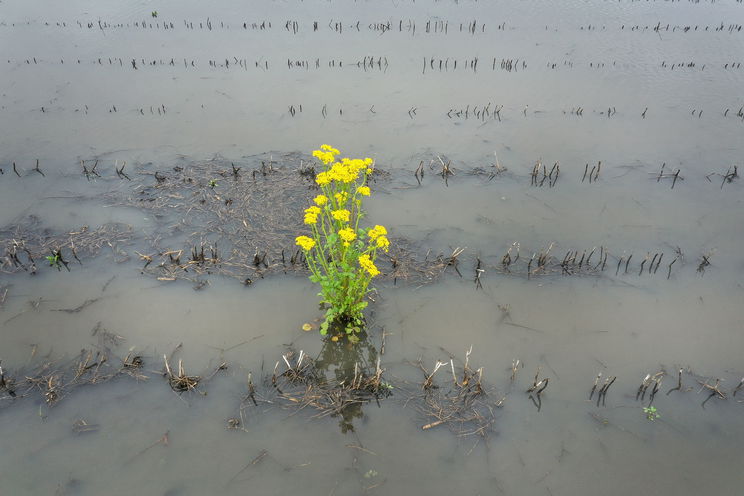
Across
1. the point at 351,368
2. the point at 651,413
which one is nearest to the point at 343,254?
the point at 351,368

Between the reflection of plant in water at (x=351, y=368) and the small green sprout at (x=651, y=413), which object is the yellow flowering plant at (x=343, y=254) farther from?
the small green sprout at (x=651, y=413)

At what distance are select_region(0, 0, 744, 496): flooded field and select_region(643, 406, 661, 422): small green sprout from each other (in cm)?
1

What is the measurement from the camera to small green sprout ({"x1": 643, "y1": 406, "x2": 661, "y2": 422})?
12.4 ft

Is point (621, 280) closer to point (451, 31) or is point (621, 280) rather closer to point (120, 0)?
point (451, 31)

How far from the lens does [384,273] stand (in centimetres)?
486

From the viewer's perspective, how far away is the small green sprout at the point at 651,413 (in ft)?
12.4

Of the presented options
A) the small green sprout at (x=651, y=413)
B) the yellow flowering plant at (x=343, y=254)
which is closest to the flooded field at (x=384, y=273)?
the small green sprout at (x=651, y=413)

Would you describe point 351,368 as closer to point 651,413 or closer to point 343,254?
point 343,254

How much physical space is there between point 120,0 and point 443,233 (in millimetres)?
9450

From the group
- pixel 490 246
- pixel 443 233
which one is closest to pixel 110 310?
pixel 443 233

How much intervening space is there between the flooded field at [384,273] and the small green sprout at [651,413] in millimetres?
14

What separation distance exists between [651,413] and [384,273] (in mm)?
2420

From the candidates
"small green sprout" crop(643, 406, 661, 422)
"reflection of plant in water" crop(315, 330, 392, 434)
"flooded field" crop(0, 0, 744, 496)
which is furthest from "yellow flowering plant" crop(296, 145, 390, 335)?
"small green sprout" crop(643, 406, 661, 422)

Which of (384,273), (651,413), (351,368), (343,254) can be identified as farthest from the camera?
(384,273)
